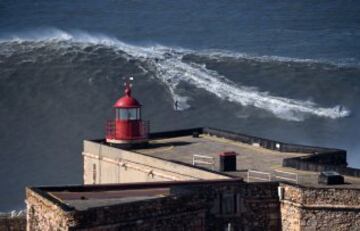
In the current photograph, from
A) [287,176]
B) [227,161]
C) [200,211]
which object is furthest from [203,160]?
[200,211]

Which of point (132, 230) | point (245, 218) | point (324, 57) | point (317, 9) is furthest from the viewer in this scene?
point (317, 9)

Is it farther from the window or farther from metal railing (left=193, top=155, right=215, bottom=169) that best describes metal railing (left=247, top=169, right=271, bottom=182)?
the window

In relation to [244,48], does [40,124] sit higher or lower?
lower

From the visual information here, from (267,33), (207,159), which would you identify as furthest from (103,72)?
(207,159)

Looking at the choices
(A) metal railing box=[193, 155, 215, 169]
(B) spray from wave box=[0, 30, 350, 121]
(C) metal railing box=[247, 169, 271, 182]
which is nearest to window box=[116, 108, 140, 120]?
(A) metal railing box=[193, 155, 215, 169]

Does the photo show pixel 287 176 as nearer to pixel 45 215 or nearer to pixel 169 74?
pixel 45 215

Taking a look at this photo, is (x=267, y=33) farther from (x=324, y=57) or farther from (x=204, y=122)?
(x=204, y=122)
